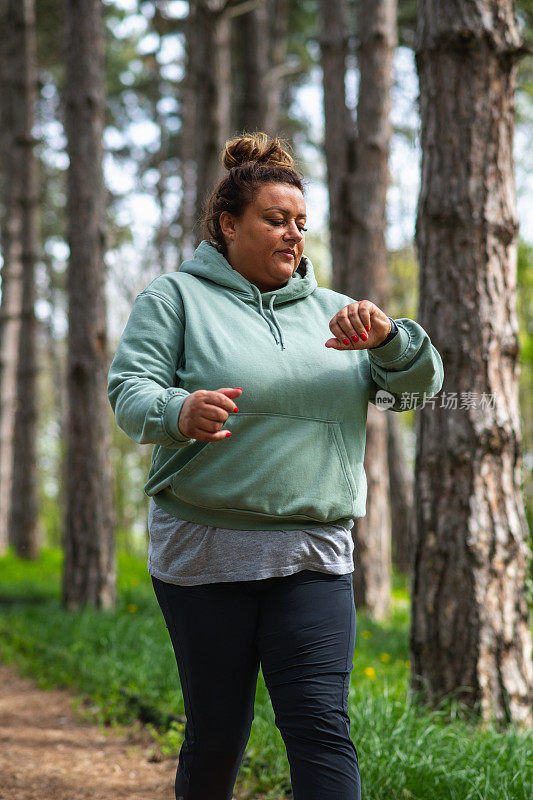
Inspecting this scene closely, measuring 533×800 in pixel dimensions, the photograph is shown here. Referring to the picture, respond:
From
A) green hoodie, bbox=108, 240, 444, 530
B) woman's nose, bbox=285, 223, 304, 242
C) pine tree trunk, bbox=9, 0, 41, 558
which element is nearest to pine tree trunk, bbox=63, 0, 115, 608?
pine tree trunk, bbox=9, 0, 41, 558

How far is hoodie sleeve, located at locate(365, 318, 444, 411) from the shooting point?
87.7 inches

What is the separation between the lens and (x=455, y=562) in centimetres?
386

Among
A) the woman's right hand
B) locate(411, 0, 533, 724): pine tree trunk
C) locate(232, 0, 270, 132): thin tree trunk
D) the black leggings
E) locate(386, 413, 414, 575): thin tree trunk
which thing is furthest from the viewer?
locate(386, 413, 414, 575): thin tree trunk

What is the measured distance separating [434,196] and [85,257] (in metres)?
4.40

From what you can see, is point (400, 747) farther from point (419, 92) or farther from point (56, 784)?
point (419, 92)

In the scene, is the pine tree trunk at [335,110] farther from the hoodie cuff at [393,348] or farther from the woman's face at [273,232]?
the hoodie cuff at [393,348]

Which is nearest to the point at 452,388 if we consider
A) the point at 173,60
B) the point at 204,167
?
the point at 204,167

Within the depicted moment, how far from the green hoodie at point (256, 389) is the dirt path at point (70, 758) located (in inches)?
77.7

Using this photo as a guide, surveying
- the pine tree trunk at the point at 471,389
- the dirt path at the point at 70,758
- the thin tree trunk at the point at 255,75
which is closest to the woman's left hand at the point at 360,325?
the pine tree trunk at the point at 471,389

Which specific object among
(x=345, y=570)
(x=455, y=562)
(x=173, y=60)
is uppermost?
(x=173, y=60)

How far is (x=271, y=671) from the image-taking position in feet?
7.16

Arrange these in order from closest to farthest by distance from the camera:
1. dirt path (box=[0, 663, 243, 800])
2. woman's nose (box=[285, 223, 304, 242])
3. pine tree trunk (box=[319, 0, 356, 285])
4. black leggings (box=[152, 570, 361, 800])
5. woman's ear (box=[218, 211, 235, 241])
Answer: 1. black leggings (box=[152, 570, 361, 800])
2. woman's nose (box=[285, 223, 304, 242])
3. woman's ear (box=[218, 211, 235, 241])
4. dirt path (box=[0, 663, 243, 800])
5. pine tree trunk (box=[319, 0, 356, 285])

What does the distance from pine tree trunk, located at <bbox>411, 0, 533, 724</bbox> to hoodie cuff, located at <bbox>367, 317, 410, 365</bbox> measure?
5.67 feet

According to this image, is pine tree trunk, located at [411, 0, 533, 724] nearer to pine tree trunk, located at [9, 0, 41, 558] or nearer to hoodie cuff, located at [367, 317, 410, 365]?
hoodie cuff, located at [367, 317, 410, 365]
